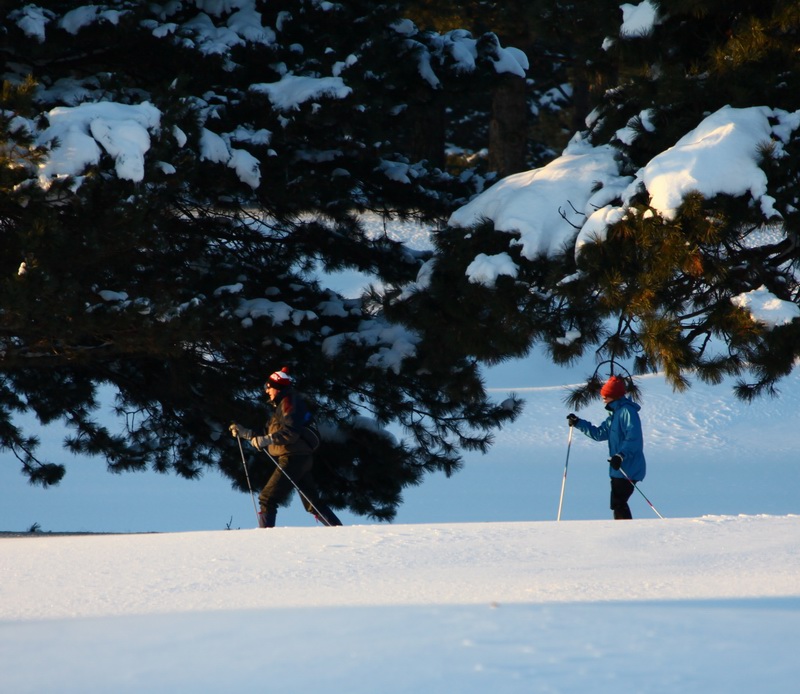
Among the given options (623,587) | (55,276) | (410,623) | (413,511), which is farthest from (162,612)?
(413,511)

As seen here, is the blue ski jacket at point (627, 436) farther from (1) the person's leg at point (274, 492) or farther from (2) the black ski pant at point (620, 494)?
(1) the person's leg at point (274, 492)

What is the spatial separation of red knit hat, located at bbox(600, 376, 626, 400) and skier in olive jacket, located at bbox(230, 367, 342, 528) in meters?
2.34

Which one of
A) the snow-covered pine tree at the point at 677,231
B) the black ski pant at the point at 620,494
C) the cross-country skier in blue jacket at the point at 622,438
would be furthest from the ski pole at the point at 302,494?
the black ski pant at the point at 620,494

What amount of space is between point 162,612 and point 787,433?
2080 cm

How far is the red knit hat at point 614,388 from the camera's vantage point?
27.1 feet

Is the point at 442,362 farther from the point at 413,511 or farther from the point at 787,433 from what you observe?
the point at 787,433

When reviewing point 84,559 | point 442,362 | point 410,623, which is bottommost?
point 410,623

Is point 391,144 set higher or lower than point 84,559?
higher

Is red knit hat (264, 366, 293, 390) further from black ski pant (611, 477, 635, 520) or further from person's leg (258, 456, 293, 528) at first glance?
black ski pant (611, 477, 635, 520)

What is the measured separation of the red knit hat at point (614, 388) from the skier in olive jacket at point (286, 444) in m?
2.34

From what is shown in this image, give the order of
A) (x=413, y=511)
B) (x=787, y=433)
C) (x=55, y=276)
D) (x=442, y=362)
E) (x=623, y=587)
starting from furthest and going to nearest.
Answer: (x=787, y=433), (x=413, y=511), (x=442, y=362), (x=55, y=276), (x=623, y=587)

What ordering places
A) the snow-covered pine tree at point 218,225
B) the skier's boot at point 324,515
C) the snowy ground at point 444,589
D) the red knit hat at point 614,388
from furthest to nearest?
the skier's boot at point 324,515
the red knit hat at point 614,388
the snow-covered pine tree at point 218,225
the snowy ground at point 444,589

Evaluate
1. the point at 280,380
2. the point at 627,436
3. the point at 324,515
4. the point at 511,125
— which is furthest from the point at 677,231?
the point at 511,125

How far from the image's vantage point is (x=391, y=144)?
10539 mm
